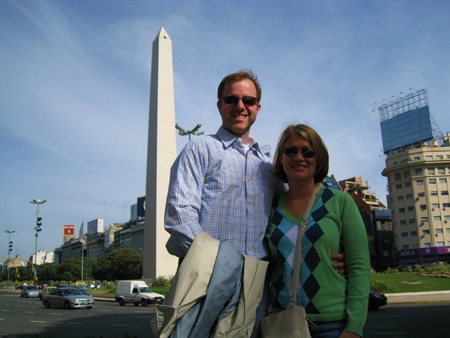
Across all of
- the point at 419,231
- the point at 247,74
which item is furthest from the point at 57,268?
the point at 247,74

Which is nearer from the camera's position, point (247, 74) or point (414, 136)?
point (247, 74)

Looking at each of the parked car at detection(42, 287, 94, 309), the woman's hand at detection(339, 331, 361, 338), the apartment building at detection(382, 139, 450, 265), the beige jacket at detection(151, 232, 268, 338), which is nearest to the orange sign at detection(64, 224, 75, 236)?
the apartment building at detection(382, 139, 450, 265)

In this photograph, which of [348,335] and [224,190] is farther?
[224,190]

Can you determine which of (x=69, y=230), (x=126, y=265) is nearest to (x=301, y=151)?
(x=126, y=265)

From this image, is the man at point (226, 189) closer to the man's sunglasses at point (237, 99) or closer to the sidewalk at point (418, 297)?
the man's sunglasses at point (237, 99)

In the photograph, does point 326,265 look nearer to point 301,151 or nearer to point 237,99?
point 301,151

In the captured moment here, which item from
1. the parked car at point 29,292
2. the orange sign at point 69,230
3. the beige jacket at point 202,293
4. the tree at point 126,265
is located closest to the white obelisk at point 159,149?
the parked car at point 29,292

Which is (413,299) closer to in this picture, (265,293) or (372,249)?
(265,293)

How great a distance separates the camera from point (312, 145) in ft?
8.05

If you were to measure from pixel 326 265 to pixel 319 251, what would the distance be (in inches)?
3.2

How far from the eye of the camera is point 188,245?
204 cm

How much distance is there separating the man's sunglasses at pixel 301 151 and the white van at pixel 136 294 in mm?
22419

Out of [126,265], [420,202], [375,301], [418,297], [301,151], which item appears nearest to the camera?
[301,151]

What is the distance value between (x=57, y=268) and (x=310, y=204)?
116553 mm
